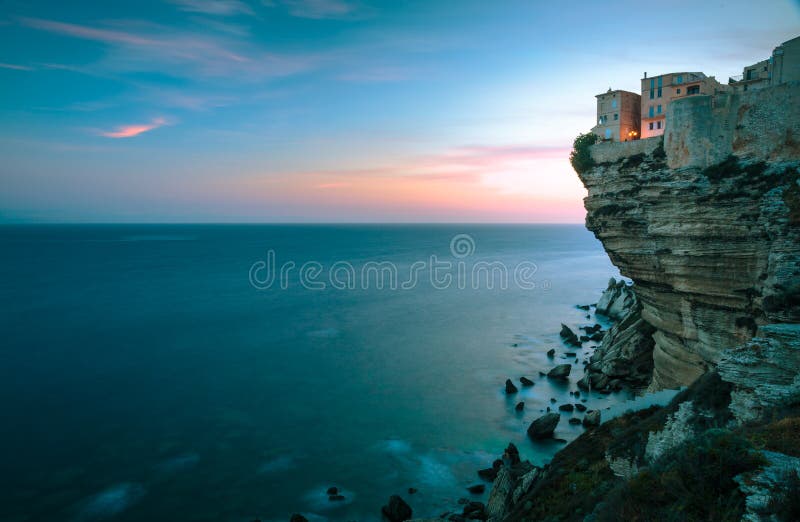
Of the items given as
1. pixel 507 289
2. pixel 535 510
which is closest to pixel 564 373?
pixel 535 510

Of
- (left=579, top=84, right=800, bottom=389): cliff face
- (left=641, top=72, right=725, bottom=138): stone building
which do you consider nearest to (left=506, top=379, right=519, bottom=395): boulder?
(left=579, top=84, right=800, bottom=389): cliff face

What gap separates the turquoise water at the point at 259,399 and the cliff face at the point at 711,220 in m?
11.0

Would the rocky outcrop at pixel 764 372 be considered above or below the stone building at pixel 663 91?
below

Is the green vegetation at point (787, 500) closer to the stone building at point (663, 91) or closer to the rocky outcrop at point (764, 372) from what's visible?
the rocky outcrop at point (764, 372)

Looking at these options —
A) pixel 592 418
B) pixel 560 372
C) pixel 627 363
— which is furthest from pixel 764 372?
pixel 560 372

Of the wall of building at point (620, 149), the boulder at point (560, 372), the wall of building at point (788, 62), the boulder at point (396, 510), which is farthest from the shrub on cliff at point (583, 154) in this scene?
the boulder at point (396, 510)

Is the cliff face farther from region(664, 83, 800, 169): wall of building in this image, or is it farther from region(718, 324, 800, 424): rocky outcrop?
region(718, 324, 800, 424): rocky outcrop

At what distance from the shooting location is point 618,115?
36219 millimetres

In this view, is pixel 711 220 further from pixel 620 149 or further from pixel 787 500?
pixel 787 500

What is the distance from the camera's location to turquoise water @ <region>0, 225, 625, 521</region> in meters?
25.0

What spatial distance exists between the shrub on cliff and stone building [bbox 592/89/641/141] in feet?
19.1

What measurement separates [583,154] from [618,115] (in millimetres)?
8626

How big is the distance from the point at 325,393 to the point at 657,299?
26.3 m

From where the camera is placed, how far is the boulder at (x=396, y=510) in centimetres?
2240
